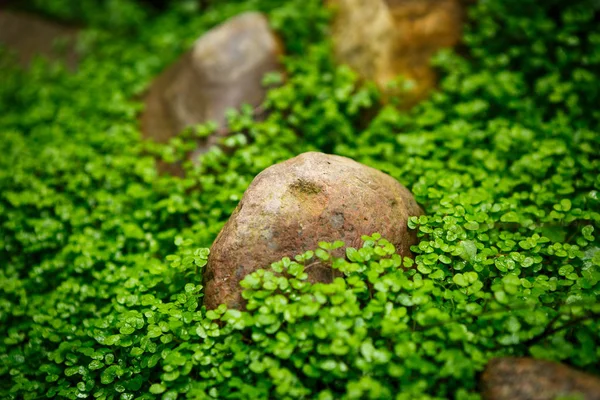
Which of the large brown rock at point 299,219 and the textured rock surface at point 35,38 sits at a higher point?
the textured rock surface at point 35,38

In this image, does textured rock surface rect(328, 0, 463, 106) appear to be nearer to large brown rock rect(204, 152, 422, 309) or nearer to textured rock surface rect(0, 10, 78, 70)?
large brown rock rect(204, 152, 422, 309)

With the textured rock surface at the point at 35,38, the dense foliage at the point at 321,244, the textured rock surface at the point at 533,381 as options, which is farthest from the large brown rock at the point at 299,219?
the textured rock surface at the point at 35,38

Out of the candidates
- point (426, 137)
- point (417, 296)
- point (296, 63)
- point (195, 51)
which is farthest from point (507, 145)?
point (195, 51)

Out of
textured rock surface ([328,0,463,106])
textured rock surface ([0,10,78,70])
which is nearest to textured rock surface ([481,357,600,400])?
textured rock surface ([328,0,463,106])

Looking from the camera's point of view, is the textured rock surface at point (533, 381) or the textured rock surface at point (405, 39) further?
the textured rock surface at point (405, 39)

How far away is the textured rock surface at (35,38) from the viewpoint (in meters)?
7.09

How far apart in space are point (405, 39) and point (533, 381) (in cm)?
372

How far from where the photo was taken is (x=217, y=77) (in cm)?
504

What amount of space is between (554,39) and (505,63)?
23.7 inches

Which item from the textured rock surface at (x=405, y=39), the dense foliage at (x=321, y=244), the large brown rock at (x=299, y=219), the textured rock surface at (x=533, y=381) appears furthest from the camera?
the textured rock surface at (x=405, y=39)

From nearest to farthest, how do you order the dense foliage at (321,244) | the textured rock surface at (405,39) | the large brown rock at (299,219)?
the dense foliage at (321,244)
the large brown rock at (299,219)
the textured rock surface at (405,39)

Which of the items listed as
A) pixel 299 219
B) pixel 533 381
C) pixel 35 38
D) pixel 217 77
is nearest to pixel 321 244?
pixel 299 219

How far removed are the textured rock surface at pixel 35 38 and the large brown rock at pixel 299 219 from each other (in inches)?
209

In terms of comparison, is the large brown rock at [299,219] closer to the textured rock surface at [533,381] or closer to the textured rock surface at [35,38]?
the textured rock surface at [533,381]
